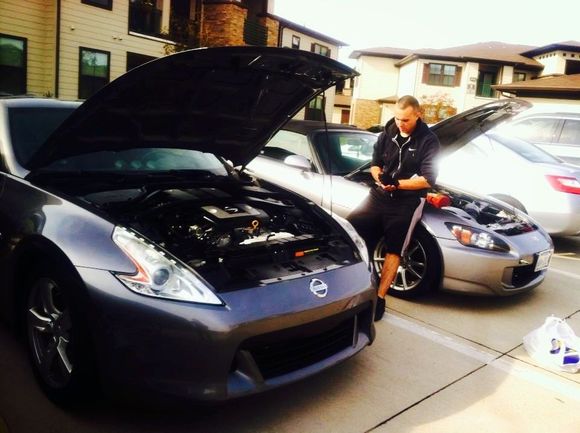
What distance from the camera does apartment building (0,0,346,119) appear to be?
14.0 meters

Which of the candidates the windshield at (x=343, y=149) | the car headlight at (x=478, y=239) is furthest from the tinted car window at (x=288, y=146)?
the car headlight at (x=478, y=239)

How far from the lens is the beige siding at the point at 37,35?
13859mm

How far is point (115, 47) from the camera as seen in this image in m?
15.9

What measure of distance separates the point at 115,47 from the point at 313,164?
12.9 meters

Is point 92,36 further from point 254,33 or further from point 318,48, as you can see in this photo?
point 318,48

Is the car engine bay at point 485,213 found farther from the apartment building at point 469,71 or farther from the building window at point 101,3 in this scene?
the apartment building at point 469,71

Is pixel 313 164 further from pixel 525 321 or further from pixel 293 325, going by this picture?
pixel 293 325

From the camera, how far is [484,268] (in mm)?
4145

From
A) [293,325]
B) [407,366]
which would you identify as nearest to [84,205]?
[293,325]

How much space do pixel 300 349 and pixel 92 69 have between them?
1515 cm

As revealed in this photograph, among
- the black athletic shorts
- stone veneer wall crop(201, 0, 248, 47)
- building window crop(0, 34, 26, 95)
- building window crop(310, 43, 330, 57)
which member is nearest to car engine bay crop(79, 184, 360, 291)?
the black athletic shorts

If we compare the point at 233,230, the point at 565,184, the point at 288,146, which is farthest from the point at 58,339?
the point at 565,184

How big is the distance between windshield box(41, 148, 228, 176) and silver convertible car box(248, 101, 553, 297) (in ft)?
3.21

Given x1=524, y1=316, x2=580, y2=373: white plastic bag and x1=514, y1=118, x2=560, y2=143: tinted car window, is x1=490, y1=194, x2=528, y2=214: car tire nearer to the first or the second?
x1=514, y1=118, x2=560, y2=143: tinted car window
